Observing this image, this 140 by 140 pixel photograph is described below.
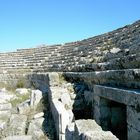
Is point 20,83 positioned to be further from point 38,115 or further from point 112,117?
point 112,117

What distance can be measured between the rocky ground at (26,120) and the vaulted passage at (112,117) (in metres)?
1.21

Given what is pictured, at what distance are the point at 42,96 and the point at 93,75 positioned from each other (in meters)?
2.24

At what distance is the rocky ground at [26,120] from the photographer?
6.83 m

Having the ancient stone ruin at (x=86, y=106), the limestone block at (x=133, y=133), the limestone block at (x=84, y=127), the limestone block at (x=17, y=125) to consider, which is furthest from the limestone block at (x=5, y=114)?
the limestone block at (x=133, y=133)

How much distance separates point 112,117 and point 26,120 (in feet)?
7.53

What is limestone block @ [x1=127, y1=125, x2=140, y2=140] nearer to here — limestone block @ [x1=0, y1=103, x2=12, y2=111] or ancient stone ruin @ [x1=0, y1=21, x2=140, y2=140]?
ancient stone ruin @ [x1=0, y1=21, x2=140, y2=140]

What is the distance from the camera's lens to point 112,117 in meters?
6.62

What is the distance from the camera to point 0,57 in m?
22.1

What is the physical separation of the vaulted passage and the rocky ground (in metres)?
1.21

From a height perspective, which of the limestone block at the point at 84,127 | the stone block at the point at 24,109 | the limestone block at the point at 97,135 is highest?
the limestone block at the point at 97,135

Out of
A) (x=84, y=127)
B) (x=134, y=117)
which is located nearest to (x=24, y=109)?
(x=84, y=127)

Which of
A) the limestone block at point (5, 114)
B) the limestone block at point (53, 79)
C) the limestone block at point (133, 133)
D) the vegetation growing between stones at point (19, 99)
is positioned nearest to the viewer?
the limestone block at point (133, 133)

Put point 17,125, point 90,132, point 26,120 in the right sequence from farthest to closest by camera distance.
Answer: point 26,120, point 17,125, point 90,132

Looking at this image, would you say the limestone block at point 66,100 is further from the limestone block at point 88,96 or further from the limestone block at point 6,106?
the limestone block at point 6,106
